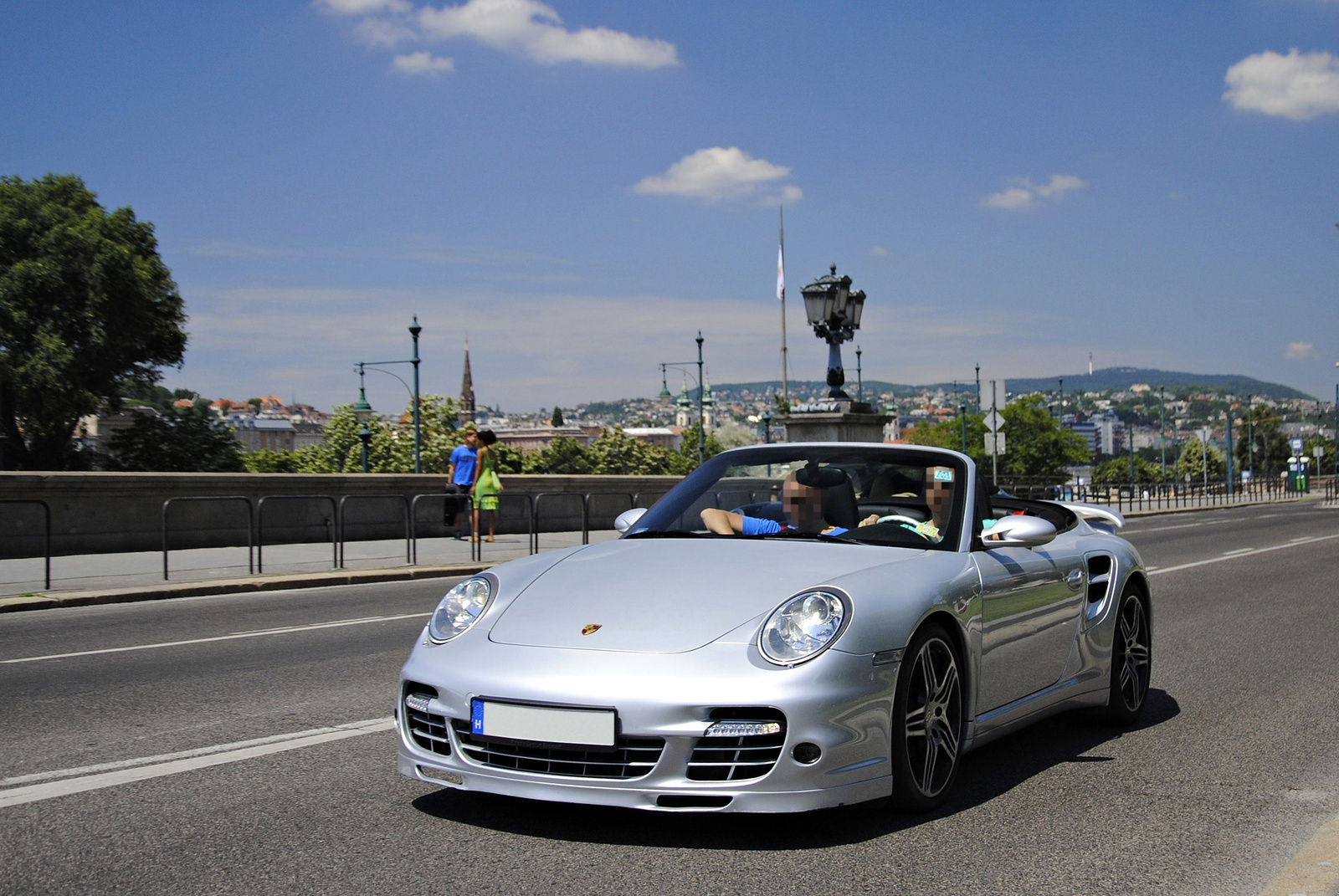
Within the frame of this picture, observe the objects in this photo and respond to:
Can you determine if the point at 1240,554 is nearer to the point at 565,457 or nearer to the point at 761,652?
the point at 761,652

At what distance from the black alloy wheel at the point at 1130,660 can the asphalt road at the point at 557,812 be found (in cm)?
12

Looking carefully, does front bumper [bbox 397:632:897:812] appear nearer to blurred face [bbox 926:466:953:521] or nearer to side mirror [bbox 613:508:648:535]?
blurred face [bbox 926:466:953:521]

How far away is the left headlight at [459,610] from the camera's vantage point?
4.55 meters

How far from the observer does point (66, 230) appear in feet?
161

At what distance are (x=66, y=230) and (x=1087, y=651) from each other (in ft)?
167

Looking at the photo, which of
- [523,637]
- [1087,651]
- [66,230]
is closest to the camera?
[523,637]

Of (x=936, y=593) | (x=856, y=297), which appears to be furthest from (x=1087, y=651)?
(x=856, y=297)

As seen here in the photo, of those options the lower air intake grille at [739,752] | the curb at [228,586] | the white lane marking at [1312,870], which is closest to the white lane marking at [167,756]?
the lower air intake grille at [739,752]

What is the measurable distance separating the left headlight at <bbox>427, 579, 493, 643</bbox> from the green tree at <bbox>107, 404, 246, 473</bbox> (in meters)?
49.3

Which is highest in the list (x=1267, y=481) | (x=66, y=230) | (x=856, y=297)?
(x=66, y=230)

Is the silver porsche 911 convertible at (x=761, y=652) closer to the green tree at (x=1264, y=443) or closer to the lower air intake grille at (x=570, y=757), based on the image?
the lower air intake grille at (x=570, y=757)

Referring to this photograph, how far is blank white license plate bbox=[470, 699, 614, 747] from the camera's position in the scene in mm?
3910

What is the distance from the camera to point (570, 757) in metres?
3.98

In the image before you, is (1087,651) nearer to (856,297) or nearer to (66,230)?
(856,297)
